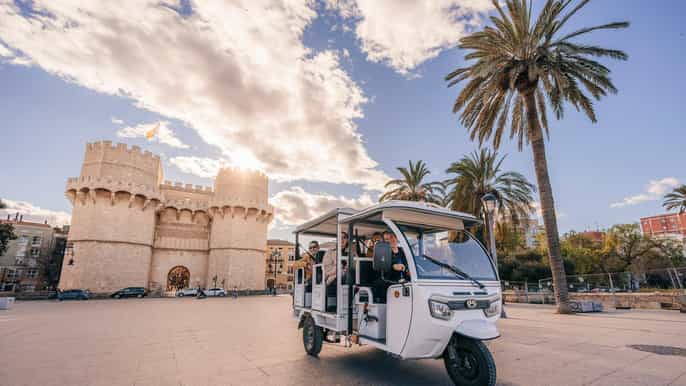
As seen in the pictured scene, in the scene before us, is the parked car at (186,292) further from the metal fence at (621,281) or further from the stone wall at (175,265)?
the metal fence at (621,281)

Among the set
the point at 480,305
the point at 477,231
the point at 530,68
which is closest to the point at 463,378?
the point at 480,305

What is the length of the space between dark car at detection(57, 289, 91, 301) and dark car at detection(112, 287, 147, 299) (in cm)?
246

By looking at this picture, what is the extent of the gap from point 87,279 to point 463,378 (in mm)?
41196

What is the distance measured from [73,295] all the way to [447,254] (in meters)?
39.5

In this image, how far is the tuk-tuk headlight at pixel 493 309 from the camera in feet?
14.5

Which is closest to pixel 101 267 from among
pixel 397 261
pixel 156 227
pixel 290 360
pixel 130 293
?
pixel 130 293

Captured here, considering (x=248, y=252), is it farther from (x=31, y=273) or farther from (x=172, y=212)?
(x=31, y=273)

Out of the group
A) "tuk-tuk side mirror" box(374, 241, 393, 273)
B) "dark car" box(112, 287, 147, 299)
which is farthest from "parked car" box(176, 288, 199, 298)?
"tuk-tuk side mirror" box(374, 241, 393, 273)

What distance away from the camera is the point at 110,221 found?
35.5 meters

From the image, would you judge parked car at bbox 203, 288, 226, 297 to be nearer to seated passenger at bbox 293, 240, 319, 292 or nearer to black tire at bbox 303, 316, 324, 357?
seated passenger at bbox 293, 240, 319, 292

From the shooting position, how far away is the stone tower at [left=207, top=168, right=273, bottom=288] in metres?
41.0

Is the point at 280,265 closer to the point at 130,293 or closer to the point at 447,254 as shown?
the point at 130,293

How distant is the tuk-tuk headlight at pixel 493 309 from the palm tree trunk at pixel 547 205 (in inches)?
482

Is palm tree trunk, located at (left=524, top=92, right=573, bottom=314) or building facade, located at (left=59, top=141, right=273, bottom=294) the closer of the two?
palm tree trunk, located at (left=524, top=92, right=573, bottom=314)
